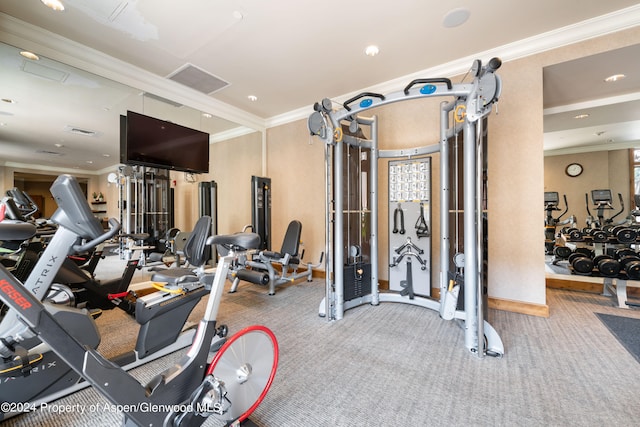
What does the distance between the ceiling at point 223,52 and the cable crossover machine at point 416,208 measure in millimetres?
723

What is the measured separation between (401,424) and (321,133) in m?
2.55

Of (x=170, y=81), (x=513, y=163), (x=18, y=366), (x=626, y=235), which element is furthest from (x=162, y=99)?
(x=626, y=235)

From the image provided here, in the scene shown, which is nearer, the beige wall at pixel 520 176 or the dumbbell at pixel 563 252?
the beige wall at pixel 520 176

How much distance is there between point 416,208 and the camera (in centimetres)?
344

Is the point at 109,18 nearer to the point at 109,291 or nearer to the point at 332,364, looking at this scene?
the point at 109,291

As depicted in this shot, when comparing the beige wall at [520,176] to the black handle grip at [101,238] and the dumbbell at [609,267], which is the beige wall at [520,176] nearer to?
the dumbbell at [609,267]

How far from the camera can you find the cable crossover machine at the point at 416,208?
2160mm

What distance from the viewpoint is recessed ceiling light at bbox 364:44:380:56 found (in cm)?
312

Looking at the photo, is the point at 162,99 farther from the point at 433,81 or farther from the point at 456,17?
the point at 456,17

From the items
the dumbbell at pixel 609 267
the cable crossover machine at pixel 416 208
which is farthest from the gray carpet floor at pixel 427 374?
the dumbbell at pixel 609 267

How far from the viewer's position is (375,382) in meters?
1.80

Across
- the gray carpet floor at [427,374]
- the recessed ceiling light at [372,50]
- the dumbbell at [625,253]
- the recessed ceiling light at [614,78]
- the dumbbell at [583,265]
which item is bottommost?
the gray carpet floor at [427,374]

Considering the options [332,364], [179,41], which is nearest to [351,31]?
[179,41]

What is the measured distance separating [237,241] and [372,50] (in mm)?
3047
